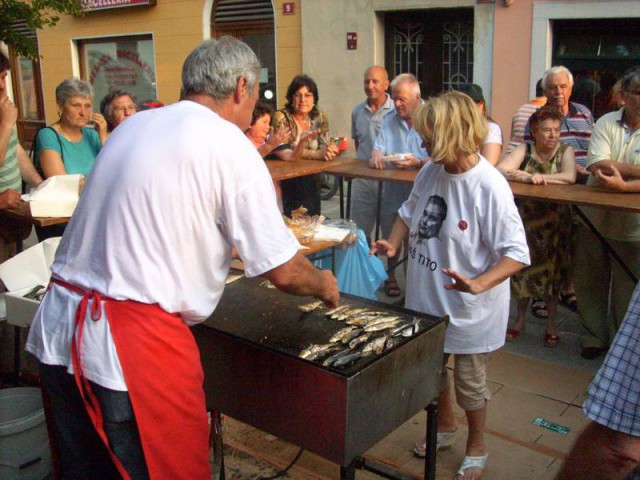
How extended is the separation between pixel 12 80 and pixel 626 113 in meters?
15.4

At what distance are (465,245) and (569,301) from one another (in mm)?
2981

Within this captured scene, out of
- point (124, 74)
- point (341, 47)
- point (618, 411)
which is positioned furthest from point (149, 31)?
point (618, 411)

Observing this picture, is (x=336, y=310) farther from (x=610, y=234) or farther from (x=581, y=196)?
(x=610, y=234)

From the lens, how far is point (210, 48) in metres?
2.12

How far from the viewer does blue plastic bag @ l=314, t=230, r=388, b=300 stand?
4.88 meters

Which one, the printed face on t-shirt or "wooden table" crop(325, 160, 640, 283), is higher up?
the printed face on t-shirt

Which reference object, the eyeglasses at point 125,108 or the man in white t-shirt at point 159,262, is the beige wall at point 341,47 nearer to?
the eyeglasses at point 125,108

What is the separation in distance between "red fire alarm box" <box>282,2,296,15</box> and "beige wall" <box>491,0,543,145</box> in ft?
11.2

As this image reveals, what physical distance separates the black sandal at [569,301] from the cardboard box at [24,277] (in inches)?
152

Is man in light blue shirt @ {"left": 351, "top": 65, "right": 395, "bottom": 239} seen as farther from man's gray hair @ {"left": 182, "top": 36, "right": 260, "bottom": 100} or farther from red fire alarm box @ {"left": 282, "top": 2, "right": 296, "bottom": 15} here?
red fire alarm box @ {"left": 282, "top": 2, "right": 296, "bottom": 15}

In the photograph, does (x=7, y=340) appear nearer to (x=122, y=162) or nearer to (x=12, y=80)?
(x=122, y=162)

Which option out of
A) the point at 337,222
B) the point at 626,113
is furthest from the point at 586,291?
the point at 337,222

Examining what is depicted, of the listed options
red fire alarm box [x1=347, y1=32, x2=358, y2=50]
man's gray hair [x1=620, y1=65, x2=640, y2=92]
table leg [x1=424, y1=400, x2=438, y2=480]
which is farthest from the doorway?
table leg [x1=424, y1=400, x2=438, y2=480]

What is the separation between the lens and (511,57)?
8453mm
